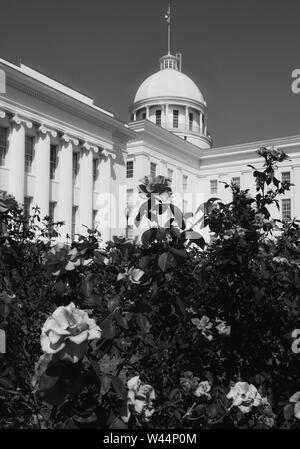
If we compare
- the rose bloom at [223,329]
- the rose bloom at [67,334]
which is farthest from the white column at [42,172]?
the rose bloom at [67,334]

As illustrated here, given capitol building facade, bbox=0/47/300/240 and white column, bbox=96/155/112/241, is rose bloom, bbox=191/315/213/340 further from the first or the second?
white column, bbox=96/155/112/241

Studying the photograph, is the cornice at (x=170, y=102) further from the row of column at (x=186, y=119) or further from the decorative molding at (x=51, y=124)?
the decorative molding at (x=51, y=124)

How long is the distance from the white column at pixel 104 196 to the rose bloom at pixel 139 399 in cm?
3088

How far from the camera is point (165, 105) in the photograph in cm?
6025

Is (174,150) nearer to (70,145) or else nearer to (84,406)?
(70,145)

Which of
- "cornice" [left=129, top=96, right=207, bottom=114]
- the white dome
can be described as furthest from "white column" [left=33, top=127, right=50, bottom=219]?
the white dome

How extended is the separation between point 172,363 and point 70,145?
28551 millimetres

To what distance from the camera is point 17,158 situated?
2662 cm

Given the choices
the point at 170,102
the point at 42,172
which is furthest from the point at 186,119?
the point at 42,172

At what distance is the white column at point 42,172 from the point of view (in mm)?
28141

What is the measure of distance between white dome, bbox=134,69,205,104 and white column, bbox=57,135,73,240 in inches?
1275

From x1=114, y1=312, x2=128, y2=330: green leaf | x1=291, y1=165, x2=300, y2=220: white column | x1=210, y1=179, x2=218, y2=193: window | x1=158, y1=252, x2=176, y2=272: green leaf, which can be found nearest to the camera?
x1=114, y1=312, x2=128, y2=330: green leaf

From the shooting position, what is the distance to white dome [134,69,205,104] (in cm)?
6094
